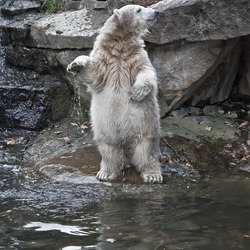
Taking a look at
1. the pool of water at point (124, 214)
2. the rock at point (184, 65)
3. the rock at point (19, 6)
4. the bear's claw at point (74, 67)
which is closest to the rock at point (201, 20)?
the rock at point (184, 65)

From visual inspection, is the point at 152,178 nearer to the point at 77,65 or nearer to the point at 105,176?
the point at 105,176

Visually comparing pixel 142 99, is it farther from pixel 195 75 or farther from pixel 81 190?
pixel 195 75

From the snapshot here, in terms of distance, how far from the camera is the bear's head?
7.22 meters

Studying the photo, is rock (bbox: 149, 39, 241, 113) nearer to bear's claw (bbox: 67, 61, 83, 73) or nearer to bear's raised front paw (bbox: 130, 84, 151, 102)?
bear's raised front paw (bbox: 130, 84, 151, 102)

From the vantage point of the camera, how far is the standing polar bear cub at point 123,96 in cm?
715

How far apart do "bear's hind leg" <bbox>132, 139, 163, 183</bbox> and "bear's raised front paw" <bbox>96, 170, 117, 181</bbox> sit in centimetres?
34

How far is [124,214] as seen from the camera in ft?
20.1

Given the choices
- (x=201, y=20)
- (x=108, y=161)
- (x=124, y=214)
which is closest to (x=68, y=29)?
(x=201, y=20)

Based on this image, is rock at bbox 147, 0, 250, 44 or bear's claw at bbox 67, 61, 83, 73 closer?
bear's claw at bbox 67, 61, 83, 73

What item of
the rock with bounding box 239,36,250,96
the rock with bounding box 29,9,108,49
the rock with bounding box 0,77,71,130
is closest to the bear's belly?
the rock with bounding box 29,9,108,49

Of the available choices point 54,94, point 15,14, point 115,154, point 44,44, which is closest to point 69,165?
point 115,154

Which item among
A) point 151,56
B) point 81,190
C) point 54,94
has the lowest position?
point 81,190

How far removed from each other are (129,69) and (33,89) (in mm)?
2605

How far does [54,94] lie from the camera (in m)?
9.41
